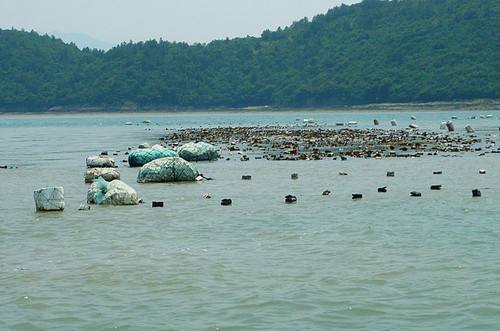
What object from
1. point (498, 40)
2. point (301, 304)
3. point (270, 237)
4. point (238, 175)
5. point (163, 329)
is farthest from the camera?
point (498, 40)

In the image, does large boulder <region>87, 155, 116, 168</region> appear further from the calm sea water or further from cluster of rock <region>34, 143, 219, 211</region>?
the calm sea water

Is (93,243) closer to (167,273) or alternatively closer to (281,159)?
(167,273)

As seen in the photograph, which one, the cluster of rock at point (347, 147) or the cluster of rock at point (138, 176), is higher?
the cluster of rock at point (138, 176)

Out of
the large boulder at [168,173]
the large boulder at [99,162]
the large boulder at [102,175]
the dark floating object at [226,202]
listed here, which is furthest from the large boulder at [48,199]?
the large boulder at [99,162]

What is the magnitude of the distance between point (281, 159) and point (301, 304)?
2867 centimetres

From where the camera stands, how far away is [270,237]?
18.1 m

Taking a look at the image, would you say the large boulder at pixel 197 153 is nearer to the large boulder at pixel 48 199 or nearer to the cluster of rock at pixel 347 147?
the cluster of rock at pixel 347 147

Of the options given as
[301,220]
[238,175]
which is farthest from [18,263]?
[238,175]

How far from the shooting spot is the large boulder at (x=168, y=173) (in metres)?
31.3

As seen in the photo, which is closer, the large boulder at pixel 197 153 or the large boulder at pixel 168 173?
the large boulder at pixel 168 173

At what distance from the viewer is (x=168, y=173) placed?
31.3 meters

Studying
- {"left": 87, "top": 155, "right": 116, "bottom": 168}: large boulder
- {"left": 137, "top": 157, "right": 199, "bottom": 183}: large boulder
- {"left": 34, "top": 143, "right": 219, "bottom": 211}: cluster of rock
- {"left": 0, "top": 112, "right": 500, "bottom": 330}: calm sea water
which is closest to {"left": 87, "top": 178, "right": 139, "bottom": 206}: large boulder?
{"left": 34, "top": 143, "right": 219, "bottom": 211}: cluster of rock

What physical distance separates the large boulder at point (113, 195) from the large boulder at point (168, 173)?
6371 millimetres

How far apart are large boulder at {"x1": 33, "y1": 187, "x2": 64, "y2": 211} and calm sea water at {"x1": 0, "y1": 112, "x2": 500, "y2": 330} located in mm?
302
